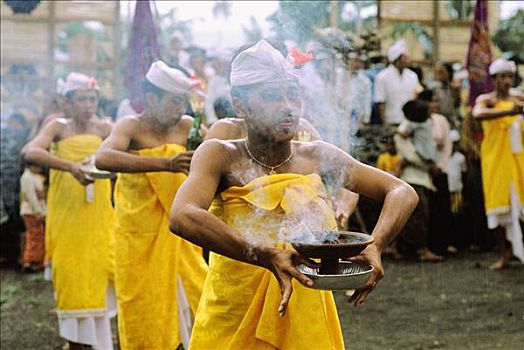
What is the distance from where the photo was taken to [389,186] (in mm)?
3453

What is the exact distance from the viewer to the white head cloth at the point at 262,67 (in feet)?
11.0

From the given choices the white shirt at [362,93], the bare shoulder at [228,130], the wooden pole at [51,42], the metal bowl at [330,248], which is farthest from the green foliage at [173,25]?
the metal bowl at [330,248]

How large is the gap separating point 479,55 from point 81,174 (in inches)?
272

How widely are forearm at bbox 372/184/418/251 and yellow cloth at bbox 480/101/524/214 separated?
265 inches

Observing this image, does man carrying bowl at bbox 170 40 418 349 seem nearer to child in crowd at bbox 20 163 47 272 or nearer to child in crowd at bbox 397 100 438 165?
child in crowd at bbox 397 100 438 165

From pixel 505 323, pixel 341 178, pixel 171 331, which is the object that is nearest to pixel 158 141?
pixel 171 331

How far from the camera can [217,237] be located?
3043mm

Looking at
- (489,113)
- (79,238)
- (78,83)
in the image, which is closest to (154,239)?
(79,238)

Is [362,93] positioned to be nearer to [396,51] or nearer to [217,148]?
[396,51]

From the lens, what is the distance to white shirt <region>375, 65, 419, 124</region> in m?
11.6

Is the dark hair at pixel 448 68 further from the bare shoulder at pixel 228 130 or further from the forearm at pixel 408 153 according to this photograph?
the bare shoulder at pixel 228 130

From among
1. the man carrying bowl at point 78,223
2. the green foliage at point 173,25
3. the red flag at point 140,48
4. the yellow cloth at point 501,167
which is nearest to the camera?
the man carrying bowl at point 78,223

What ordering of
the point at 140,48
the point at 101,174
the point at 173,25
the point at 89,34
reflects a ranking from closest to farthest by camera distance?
the point at 101,174
the point at 140,48
the point at 89,34
the point at 173,25

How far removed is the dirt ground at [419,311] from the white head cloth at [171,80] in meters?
2.56
